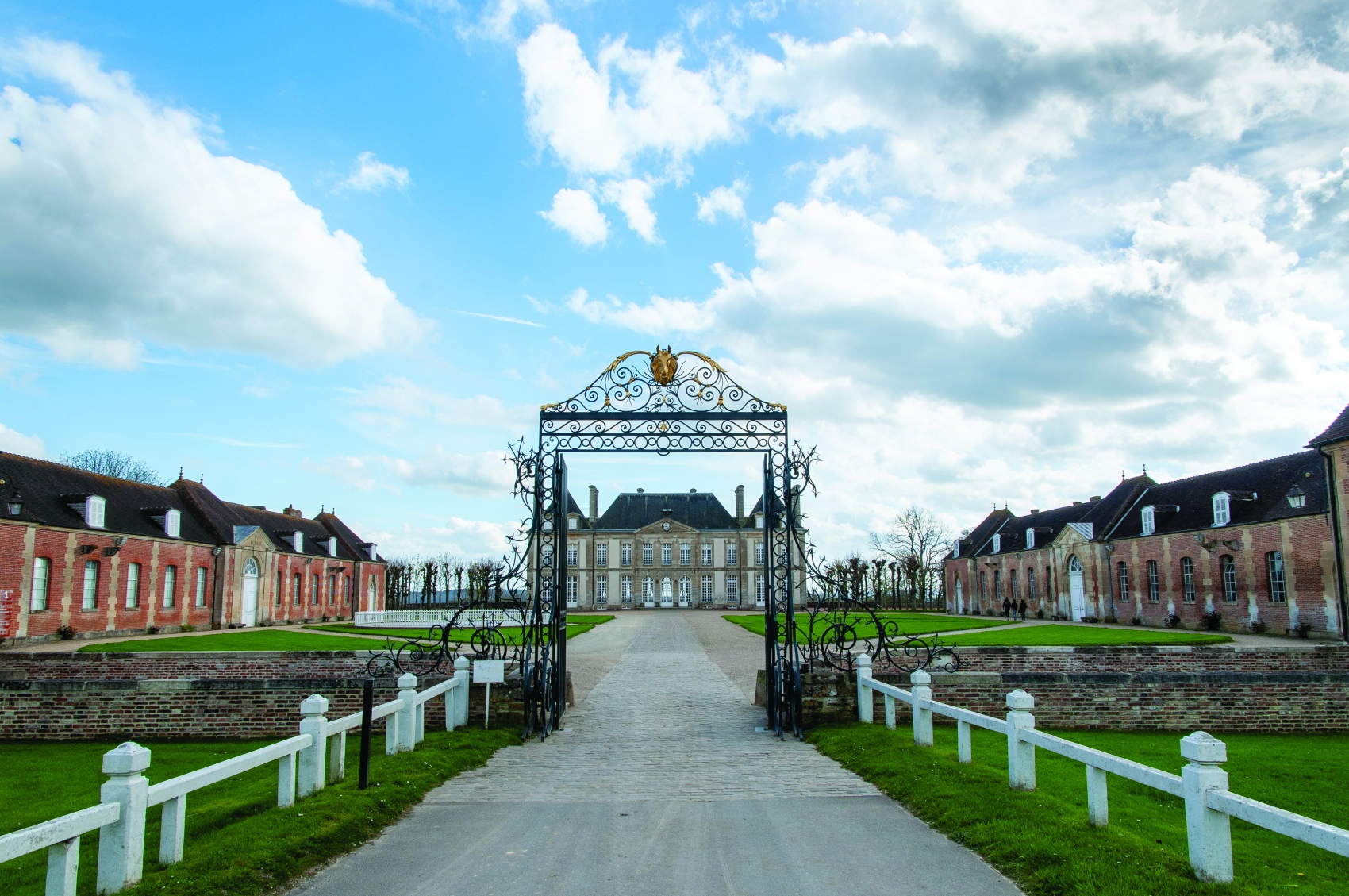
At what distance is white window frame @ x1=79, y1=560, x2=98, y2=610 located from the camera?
27.8 meters

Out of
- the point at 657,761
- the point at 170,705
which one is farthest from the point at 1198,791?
the point at 170,705

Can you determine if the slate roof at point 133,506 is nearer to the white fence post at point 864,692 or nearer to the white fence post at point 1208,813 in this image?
the white fence post at point 864,692

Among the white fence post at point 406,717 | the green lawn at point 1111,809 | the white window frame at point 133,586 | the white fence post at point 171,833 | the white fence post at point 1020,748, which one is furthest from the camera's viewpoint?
the white window frame at point 133,586

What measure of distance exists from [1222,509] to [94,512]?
132 ft

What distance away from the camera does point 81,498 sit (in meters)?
28.5

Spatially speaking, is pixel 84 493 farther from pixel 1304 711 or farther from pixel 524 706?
pixel 1304 711

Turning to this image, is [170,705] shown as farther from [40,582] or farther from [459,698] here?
[40,582]

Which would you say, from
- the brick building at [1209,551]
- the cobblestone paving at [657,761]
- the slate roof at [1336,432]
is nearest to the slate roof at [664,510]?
the brick building at [1209,551]

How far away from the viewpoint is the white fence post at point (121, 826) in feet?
14.4

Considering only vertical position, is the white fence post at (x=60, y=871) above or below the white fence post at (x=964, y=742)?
above

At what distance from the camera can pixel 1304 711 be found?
36.3 feet

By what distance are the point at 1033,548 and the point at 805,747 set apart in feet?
131

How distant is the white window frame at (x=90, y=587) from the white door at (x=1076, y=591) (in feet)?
132

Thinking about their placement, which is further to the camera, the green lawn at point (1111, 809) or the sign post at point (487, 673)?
the sign post at point (487, 673)
